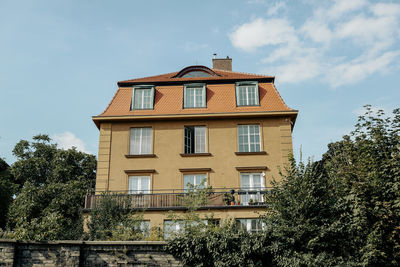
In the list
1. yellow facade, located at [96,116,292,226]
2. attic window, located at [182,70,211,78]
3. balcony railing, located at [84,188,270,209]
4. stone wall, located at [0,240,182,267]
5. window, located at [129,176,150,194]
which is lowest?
stone wall, located at [0,240,182,267]

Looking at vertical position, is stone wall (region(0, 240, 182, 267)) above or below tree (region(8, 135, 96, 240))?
below

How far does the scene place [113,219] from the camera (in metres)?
19.9

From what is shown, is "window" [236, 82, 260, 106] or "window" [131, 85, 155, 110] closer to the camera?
"window" [236, 82, 260, 106]

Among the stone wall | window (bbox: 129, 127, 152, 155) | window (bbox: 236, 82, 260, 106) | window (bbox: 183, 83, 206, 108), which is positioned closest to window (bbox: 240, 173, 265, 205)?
window (bbox: 236, 82, 260, 106)

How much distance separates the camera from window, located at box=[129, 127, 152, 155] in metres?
25.9

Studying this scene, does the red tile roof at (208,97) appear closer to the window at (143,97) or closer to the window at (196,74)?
the window at (143,97)

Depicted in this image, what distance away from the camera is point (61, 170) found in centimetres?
3394

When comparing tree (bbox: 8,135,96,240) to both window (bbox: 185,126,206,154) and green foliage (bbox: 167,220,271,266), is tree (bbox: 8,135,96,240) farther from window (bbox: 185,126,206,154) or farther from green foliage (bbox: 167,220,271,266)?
green foliage (bbox: 167,220,271,266)

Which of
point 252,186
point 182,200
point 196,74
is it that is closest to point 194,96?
point 196,74

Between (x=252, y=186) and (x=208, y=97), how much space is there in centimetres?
599

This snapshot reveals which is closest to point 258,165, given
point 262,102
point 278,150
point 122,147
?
point 278,150

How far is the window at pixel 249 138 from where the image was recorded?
1015 inches

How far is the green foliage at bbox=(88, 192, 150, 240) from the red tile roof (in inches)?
270

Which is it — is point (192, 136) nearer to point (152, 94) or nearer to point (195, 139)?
point (195, 139)
